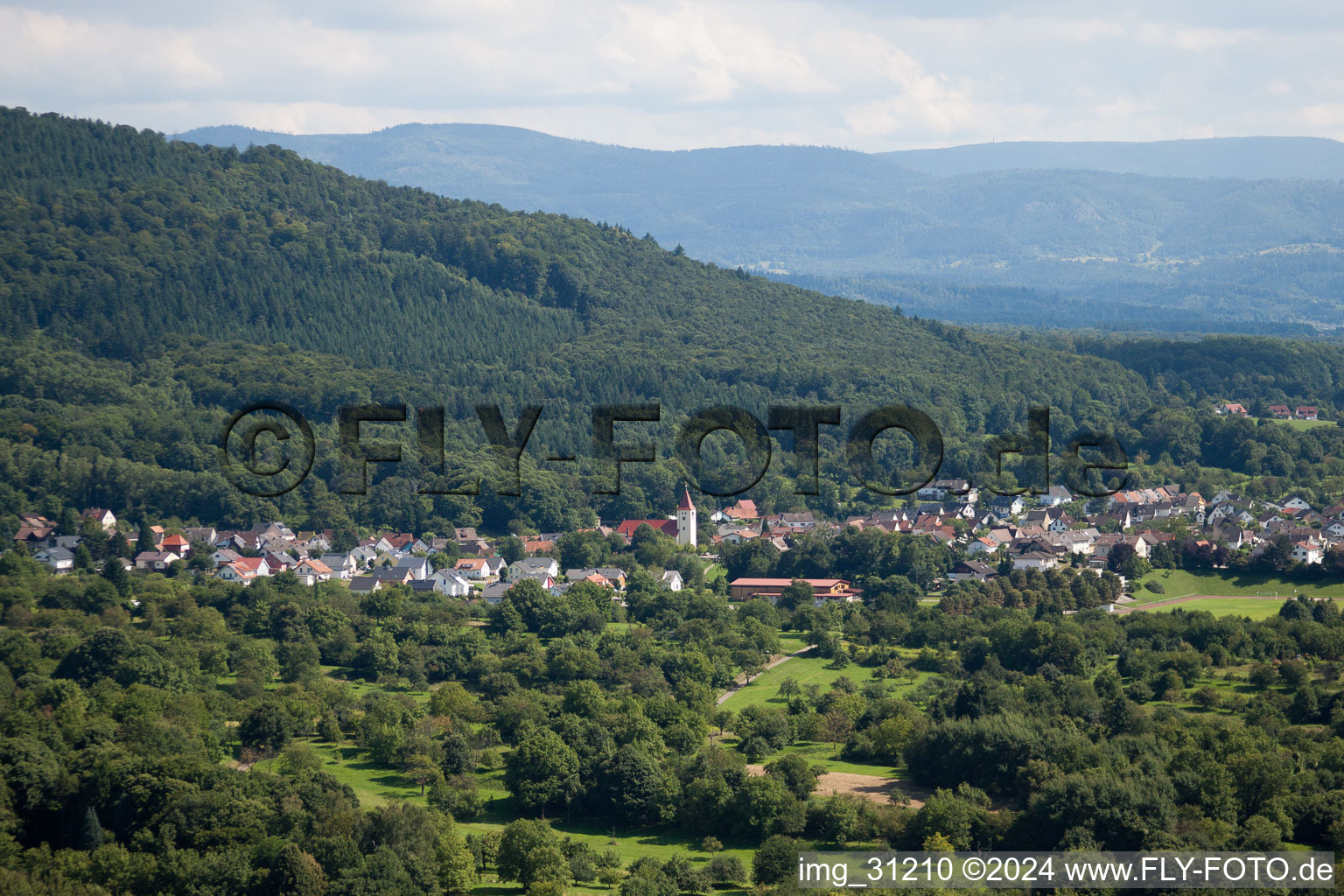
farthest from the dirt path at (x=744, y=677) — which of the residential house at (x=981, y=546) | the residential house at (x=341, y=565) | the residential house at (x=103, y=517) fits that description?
the residential house at (x=103, y=517)

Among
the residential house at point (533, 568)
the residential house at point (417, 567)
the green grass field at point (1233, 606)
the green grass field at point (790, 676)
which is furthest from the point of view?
the residential house at point (533, 568)

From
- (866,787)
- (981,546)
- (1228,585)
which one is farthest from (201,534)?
(1228,585)

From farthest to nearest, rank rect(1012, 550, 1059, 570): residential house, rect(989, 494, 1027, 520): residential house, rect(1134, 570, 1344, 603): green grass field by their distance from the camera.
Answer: rect(989, 494, 1027, 520): residential house → rect(1012, 550, 1059, 570): residential house → rect(1134, 570, 1344, 603): green grass field

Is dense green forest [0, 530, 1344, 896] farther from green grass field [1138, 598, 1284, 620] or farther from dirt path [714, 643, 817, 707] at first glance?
green grass field [1138, 598, 1284, 620]

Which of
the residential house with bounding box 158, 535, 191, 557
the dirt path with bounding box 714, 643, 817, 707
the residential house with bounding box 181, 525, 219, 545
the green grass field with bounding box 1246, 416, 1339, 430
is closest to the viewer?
the dirt path with bounding box 714, 643, 817, 707

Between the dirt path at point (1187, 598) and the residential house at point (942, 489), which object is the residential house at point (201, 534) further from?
the dirt path at point (1187, 598)

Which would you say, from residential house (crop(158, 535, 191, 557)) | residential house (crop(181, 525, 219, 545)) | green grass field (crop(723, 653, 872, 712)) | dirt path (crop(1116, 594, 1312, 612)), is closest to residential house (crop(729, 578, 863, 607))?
green grass field (crop(723, 653, 872, 712))
